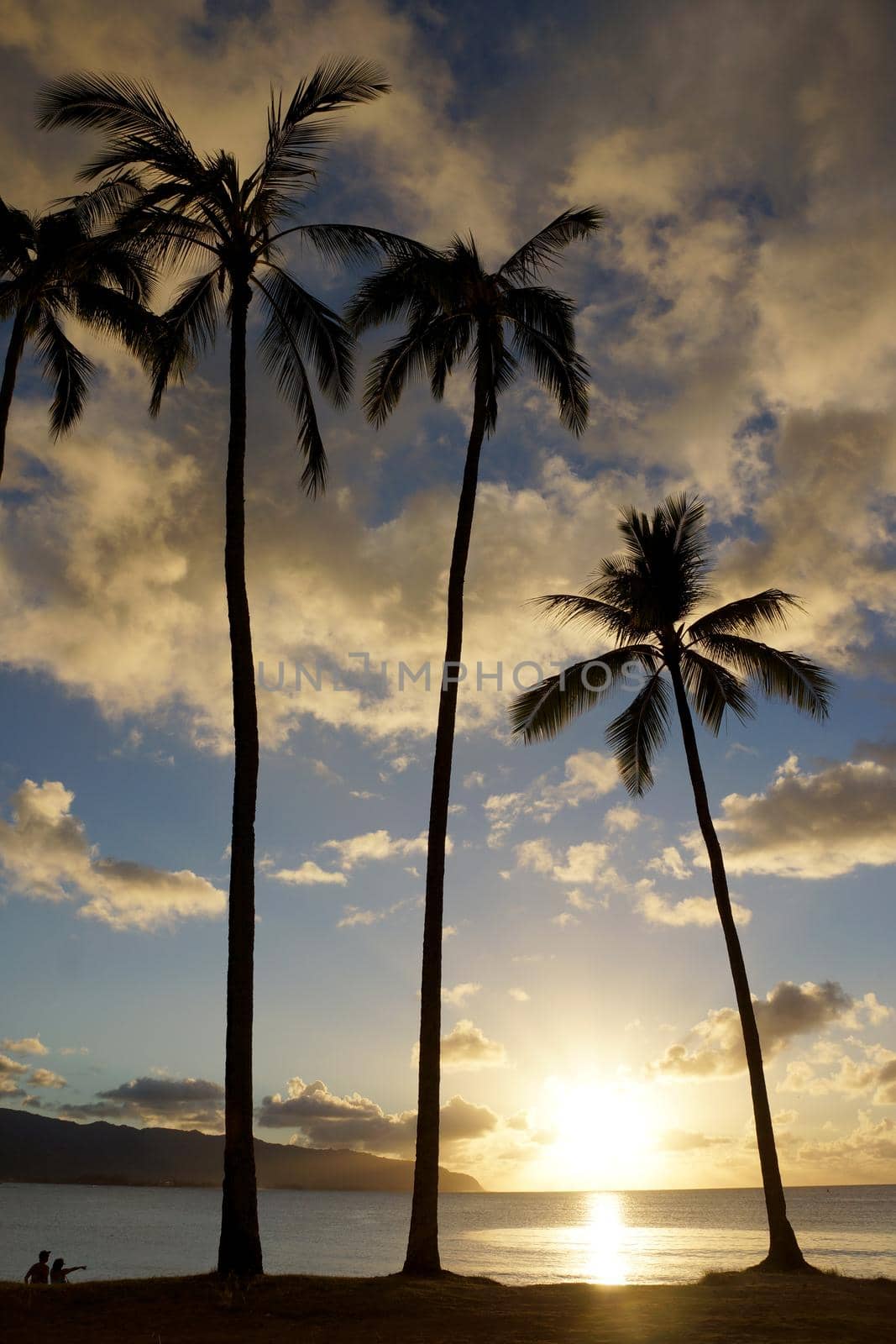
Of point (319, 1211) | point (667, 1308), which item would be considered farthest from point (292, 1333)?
point (319, 1211)

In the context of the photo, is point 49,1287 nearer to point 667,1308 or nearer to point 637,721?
point 667,1308

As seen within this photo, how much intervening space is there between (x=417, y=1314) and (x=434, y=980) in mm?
4817

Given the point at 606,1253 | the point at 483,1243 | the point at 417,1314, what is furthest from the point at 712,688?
the point at 483,1243

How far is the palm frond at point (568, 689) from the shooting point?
21.9 metres

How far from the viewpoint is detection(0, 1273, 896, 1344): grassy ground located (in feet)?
31.4

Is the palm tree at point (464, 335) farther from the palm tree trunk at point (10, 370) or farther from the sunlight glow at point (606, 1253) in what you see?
the sunlight glow at point (606, 1253)

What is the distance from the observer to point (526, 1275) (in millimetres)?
47094

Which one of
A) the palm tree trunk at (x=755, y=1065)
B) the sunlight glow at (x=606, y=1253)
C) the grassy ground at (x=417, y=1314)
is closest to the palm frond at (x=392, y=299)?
the palm tree trunk at (x=755, y=1065)

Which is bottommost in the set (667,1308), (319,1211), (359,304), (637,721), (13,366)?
(319,1211)

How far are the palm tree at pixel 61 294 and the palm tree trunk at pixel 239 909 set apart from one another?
14.2 feet

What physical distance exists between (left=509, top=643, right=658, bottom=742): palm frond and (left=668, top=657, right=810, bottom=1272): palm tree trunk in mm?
2561

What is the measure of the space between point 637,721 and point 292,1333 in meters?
15.0

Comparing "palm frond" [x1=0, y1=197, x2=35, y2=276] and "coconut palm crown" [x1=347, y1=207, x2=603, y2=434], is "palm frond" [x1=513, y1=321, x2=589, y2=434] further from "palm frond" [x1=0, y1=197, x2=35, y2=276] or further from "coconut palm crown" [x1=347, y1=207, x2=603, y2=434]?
"palm frond" [x1=0, y1=197, x2=35, y2=276]

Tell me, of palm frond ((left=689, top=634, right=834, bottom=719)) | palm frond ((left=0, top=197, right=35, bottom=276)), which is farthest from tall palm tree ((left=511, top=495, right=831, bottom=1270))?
palm frond ((left=0, top=197, right=35, bottom=276))
